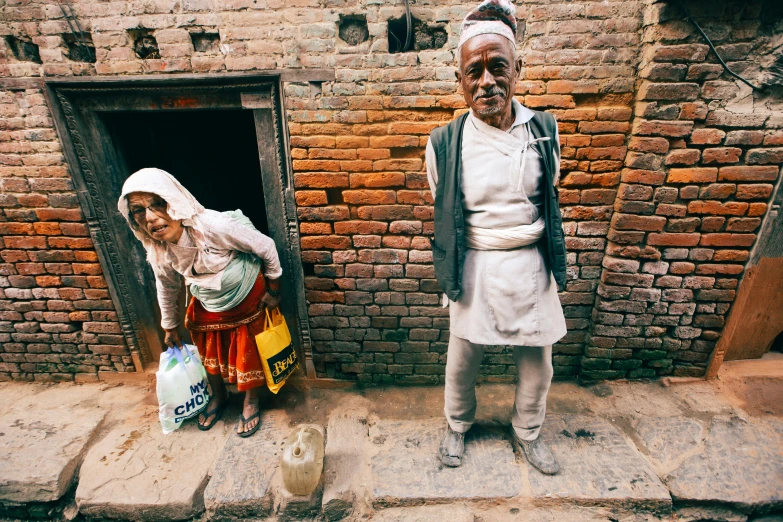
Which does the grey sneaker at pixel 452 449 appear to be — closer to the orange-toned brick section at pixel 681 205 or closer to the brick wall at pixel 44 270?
the orange-toned brick section at pixel 681 205

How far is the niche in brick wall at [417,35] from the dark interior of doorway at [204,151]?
5.05 ft

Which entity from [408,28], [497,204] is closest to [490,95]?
[497,204]

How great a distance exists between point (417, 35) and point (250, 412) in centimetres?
280

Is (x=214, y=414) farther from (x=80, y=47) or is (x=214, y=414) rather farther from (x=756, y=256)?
(x=756, y=256)

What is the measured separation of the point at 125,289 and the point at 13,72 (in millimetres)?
1573

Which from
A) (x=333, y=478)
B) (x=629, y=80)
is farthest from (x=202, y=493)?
(x=629, y=80)

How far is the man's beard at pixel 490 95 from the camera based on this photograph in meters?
1.67

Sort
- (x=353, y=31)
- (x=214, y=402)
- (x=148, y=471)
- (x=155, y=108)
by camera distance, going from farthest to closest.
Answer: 1. (x=214, y=402)
2. (x=155, y=108)
3. (x=148, y=471)
4. (x=353, y=31)

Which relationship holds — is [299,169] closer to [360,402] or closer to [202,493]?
[360,402]

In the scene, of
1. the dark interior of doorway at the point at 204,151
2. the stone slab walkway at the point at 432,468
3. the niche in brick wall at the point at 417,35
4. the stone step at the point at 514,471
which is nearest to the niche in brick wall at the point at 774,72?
the niche in brick wall at the point at 417,35

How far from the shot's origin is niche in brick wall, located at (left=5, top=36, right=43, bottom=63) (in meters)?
2.31

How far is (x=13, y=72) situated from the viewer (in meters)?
2.33

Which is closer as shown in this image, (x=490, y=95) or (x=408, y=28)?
(x=490, y=95)

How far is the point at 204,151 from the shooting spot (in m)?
3.38
